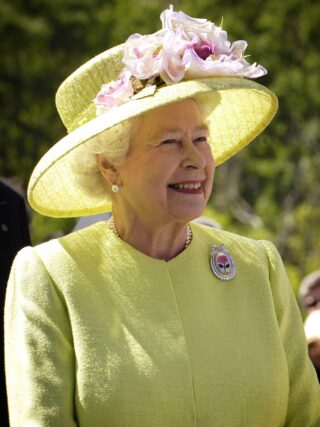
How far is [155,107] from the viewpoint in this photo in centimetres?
307

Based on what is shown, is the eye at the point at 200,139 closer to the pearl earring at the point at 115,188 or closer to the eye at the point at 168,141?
the eye at the point at 168,141

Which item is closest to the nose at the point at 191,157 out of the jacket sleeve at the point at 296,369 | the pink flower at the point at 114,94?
the pink flower at the point at 114,94

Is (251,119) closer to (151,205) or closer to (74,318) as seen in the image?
(151,205)

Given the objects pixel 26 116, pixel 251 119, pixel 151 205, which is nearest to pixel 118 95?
pixel 151 205

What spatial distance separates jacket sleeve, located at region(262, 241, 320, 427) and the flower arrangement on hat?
754mm

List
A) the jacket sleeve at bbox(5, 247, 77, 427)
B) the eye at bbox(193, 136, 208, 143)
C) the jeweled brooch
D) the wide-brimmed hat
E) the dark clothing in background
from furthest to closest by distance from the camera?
the dark clothing in background
the jeweled brooch
the eye at bbox(193, 136, 208, 143)
the wide-brimmed hat
the jacket sleeve at bbox(5, 247, 77, 427)

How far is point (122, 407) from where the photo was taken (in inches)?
120

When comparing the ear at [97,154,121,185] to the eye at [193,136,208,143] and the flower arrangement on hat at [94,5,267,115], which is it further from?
the eye at [193,136,208,143]

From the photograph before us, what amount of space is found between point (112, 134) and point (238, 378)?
34.2 inches

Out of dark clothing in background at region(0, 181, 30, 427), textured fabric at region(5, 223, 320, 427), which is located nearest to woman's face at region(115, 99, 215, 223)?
textured fabric at region(5, 223, 320, 427)

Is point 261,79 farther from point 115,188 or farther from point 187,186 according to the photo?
point 187,186

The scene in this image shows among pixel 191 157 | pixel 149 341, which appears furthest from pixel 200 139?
pixel 149 341

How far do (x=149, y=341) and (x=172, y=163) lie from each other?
22.1 inches

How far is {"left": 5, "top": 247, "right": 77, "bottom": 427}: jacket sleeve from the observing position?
10.0ft
